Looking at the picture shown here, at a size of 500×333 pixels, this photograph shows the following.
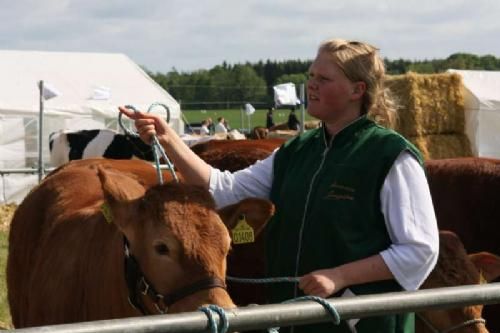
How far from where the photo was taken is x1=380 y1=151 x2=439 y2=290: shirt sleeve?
122 inches

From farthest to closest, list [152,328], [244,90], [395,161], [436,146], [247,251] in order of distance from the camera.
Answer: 1. [244,90]
2. [436,146]
3. [247,251]
4. [395,161]
5. [152,328]

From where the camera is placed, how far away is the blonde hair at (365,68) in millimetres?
3338

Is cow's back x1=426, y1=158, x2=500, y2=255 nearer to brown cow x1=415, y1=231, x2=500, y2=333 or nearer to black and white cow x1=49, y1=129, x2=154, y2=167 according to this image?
brown cow x1=415, y1=231, x2=500, y2=333

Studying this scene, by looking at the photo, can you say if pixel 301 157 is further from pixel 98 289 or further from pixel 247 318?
pixel 247 318

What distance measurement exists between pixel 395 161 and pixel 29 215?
314 centimetres

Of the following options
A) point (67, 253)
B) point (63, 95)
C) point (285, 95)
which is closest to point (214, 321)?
point (67, 253)

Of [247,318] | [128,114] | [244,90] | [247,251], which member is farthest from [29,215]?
[244,90]

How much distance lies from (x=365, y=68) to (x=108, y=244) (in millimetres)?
1527

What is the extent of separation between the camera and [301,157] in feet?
11.8

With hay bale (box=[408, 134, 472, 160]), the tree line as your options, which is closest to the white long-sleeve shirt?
hay bale (box=[408, 134, 472, 160])

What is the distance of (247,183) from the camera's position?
378 cm

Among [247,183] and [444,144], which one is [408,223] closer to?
[247,183]

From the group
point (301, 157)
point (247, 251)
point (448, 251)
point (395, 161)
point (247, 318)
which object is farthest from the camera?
point (247, 251)

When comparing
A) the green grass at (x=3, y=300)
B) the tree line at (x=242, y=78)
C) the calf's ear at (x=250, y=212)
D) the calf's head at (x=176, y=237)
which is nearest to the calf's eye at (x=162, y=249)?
the calf's head at (x=176, y=237)
